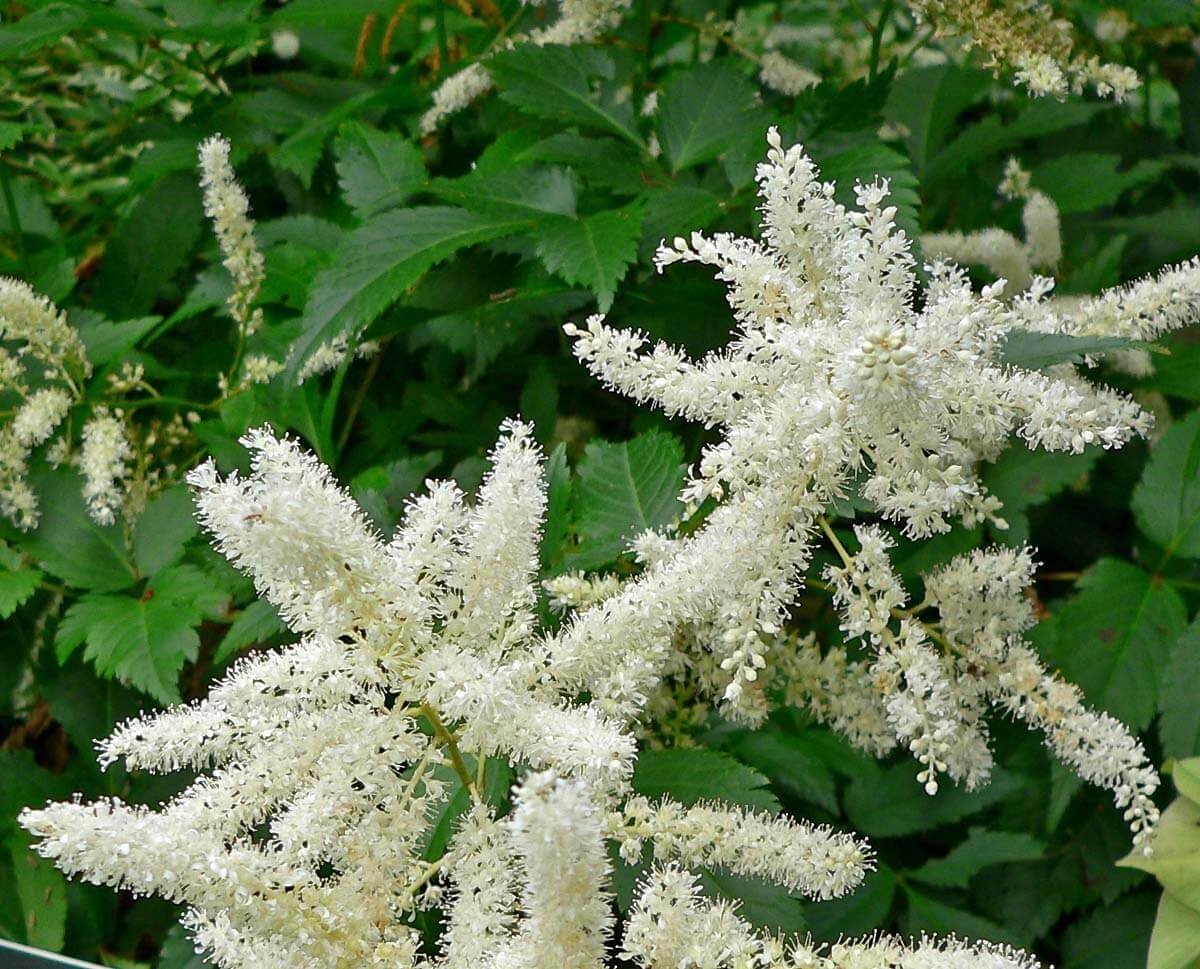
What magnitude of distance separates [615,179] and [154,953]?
47.7 inches

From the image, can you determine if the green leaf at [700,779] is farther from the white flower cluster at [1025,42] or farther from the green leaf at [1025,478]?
the white flower cluster at [1025,42]

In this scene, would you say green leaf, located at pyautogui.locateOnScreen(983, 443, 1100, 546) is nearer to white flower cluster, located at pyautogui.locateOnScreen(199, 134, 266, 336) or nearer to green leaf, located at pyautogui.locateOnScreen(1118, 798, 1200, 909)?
green leaf, located at pyautogui.locateOnScreen(1118, 798, 1200, 909)

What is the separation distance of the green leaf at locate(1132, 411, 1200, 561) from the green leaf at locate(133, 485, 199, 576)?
4.05 feet

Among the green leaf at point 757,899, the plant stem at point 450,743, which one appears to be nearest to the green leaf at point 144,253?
the plant stem at point 450,743

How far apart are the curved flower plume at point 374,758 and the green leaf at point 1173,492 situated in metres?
0.74

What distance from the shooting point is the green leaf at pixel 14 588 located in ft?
4.91

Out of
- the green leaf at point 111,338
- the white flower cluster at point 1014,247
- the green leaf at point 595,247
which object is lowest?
the green leaf at point 111,338

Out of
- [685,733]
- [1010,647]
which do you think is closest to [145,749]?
[685,733]

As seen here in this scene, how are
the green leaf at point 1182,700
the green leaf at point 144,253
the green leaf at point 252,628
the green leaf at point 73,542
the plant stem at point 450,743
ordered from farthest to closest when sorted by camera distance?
the green leaf at point 144,253 < the green leaf at point 73,542 < the green leaf at point 1182,700 < the green leaf at point 252,628 < the plant stem at point 450,743

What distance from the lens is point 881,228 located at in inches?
45.6

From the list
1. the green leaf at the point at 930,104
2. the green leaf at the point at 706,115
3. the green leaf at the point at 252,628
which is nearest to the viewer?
the green leaf at the point at 252,628

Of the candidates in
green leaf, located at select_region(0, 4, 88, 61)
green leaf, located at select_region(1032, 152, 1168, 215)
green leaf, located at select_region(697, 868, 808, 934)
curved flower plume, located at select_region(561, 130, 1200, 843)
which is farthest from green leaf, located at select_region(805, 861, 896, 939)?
green leaf, located at select_region(0, 4, 88, 61)

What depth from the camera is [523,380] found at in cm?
204

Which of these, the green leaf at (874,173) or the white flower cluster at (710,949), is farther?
the green leaf at (874,173)
